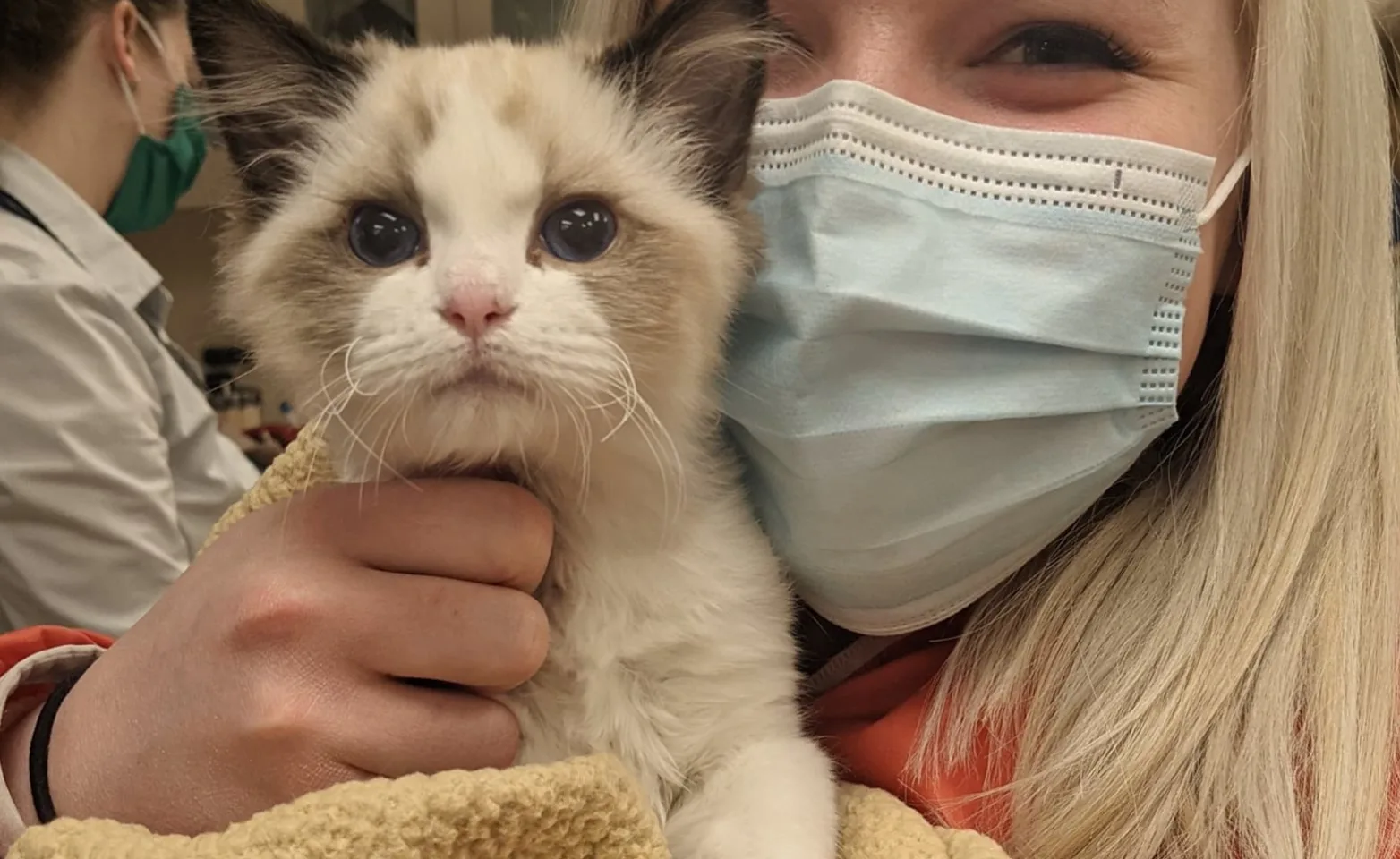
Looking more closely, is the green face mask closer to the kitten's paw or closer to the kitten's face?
the kitten's face

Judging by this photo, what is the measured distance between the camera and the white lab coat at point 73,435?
6.40 feet

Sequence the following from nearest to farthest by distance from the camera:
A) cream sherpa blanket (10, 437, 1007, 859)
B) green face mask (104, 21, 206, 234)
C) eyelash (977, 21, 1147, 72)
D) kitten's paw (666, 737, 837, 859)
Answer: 1. cream sherpa blanket (10, 437, 1007, 859)
2. kitten's paw (666, 737, 837, 859)
3. eyelash (977, 21, 1147, 72)
4. green face mask (104, 21, 206, 234)

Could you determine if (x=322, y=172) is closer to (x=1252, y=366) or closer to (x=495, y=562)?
(x=495, y=562)

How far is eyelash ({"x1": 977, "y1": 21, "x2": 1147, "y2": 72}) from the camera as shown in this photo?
932 mm

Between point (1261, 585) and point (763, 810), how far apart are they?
1.53 ft

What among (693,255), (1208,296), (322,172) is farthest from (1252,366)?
(322,172)

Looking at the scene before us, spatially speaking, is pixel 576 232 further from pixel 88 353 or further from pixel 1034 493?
pixel 88 353

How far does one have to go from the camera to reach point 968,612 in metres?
1.05

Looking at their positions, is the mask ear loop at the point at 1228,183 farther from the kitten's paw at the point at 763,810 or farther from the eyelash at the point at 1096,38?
the kitten's paw at the point at 763,810

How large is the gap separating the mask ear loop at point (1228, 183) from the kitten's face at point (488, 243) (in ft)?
1.32

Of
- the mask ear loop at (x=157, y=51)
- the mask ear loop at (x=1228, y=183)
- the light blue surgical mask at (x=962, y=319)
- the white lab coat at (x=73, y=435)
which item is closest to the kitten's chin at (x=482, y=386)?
the light blue surgical mask at (x=962, y=319)

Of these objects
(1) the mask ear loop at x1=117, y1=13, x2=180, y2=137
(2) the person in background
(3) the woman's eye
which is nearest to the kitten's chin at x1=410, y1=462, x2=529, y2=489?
(3) the woman's eye

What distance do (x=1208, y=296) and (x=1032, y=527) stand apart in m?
0.27

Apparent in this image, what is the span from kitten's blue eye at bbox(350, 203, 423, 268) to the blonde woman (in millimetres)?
180
